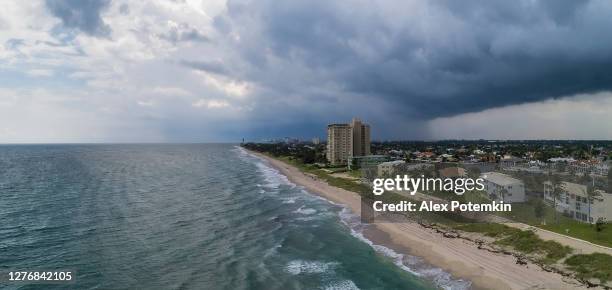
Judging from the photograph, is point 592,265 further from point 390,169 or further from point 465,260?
point 390,169

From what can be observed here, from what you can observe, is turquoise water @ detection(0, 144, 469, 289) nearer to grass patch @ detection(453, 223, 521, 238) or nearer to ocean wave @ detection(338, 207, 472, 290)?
ocean wave @ detection(338, 207, 472, 290)

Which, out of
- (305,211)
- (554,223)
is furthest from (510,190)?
(305,211)

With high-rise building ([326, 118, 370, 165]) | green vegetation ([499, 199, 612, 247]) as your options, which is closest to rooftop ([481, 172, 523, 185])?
green vegetation ([499, 199, 612, 247])

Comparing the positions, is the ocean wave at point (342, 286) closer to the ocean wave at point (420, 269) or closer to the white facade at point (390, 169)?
the ocean wave at point (420, 269)

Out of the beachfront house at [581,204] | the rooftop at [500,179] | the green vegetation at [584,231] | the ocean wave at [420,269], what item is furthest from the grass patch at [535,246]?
the rooftop at [500,179]

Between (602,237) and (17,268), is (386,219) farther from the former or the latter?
(17,268)

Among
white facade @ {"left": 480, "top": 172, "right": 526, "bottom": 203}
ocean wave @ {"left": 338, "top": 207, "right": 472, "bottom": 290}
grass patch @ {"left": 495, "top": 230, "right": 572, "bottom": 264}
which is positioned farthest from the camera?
white facade @ {"left": 480, "top": 172, "right": 526, "bottom": 203}
